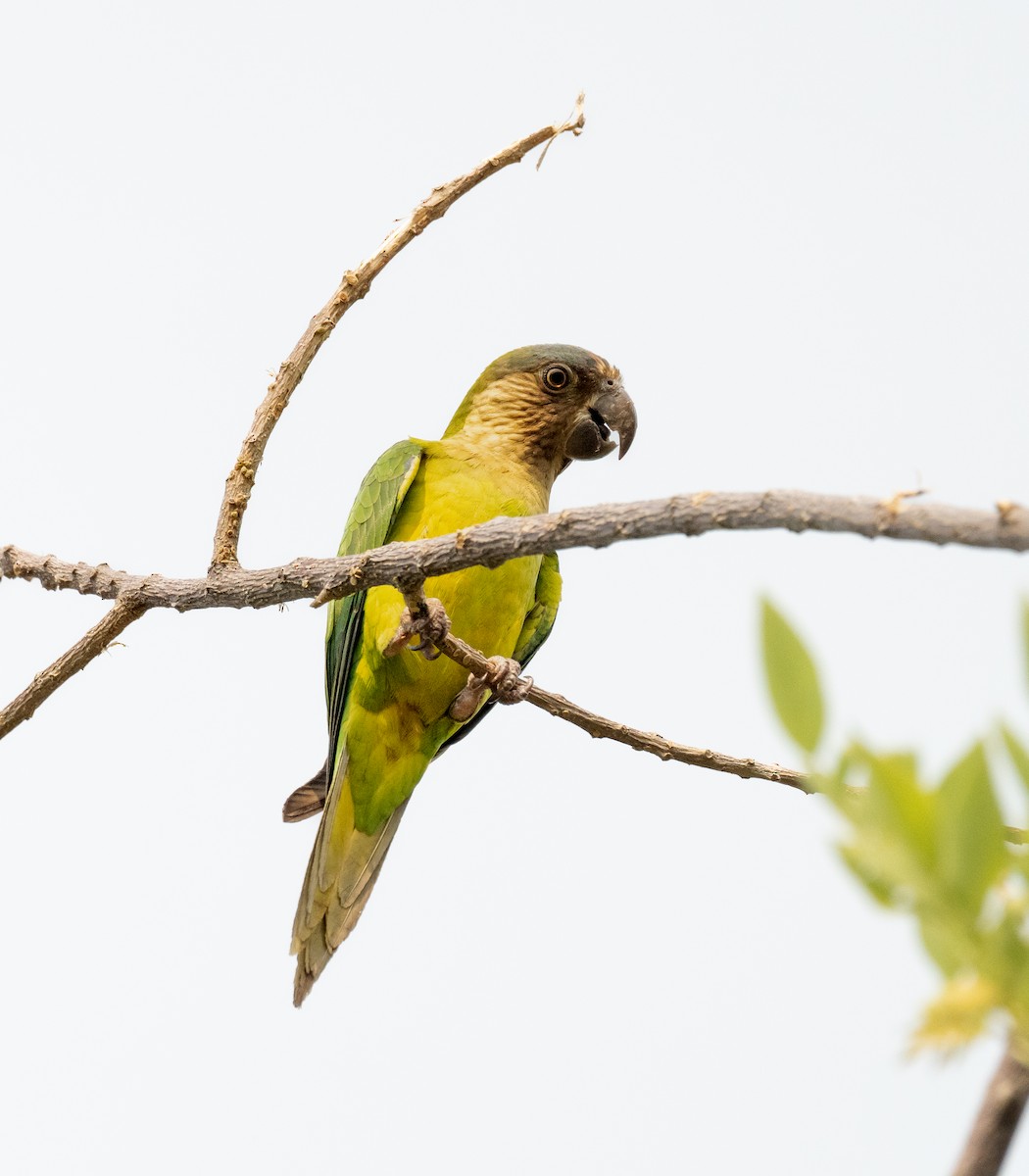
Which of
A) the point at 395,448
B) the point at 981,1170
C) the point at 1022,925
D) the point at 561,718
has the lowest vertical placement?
the point at 981,1170

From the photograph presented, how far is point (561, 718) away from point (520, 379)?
5.99 feet

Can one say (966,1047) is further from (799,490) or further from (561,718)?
(561,718)

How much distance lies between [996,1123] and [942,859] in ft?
0.43

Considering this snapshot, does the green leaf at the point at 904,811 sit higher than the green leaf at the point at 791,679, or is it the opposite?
the green leaf at the point at 791,679

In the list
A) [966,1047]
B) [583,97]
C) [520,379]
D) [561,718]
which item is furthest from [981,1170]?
[520,379]

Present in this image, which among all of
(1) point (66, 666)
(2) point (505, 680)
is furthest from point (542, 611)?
(1) point (66, 666)

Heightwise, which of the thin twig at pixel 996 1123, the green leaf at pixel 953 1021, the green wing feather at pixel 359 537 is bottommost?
the thin twig at pixel 996 1123

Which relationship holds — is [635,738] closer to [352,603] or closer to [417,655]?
[417,655]

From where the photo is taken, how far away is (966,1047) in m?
0.58

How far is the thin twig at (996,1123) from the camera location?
1.89ft

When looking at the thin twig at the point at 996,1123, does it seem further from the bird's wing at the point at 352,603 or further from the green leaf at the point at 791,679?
the bird's wing at the point at 352,603

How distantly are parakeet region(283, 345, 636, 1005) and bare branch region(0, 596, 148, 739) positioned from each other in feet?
3.28

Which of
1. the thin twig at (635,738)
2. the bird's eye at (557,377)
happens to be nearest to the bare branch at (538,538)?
the thin twig at (635,738)

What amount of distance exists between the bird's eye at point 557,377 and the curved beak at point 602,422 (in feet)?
0.42
